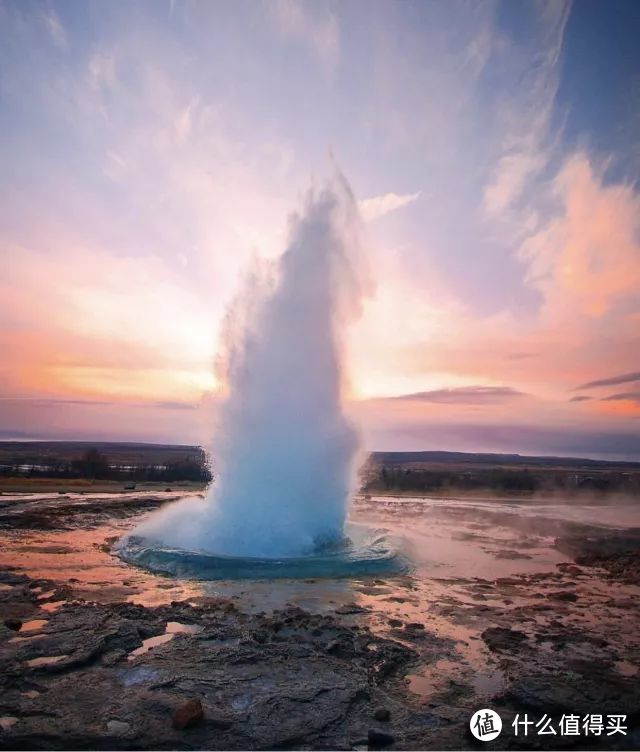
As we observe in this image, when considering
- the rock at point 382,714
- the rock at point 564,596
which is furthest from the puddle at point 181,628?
the rock at point 564,596

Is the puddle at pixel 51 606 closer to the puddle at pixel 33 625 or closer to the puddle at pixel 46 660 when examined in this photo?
the puddle at pixel 33 625

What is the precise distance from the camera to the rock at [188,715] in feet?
11.9

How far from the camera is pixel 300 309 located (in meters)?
12.9

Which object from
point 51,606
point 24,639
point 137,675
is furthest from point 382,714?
point 51,606

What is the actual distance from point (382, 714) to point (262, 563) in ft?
19.2

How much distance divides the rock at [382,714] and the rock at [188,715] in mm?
1379

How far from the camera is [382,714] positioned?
391 cm

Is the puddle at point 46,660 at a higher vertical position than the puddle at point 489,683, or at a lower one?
higher

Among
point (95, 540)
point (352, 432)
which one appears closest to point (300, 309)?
point (352, 432)

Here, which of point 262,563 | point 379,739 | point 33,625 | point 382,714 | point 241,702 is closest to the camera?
point 379,739

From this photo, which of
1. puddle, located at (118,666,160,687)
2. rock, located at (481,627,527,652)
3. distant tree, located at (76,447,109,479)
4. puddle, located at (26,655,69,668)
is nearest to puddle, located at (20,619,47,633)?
puddle, located at (26,655,69,668)

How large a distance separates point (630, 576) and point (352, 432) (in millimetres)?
6608

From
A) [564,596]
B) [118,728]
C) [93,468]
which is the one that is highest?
[93,468]

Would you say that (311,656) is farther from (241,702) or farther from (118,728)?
(118,728)
